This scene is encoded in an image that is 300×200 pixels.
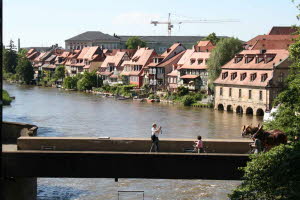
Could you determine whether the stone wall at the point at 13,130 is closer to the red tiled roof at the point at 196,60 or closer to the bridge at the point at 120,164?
the bridge at the point at 120,164

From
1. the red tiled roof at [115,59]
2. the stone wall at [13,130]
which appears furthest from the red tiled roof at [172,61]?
the stone wall at [13,130]

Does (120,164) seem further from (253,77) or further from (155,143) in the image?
(253,77)

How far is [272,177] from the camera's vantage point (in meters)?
16.7

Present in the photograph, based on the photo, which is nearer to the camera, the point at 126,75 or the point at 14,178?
the point at 14,178

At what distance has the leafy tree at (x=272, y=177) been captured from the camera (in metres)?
16.4

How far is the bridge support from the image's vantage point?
2127 centimetres

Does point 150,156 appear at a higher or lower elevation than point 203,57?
lower

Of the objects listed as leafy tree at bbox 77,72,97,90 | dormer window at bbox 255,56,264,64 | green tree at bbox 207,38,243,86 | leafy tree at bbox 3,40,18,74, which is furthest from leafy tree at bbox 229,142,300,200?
leafy tree at bbox 3,40,18,74

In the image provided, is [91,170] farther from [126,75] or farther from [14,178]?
[126,75]

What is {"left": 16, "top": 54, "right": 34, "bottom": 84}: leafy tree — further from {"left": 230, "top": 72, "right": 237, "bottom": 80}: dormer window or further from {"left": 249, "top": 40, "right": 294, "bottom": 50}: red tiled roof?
{"left": 230, "top": 72, "right": 237, "bottom": 80}: dormer window

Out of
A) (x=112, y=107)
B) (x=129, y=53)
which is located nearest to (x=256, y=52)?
(x=112, y=107)

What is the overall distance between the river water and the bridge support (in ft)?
13.6

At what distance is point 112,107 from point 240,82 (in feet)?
51.7

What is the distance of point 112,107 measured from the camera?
267 ft
